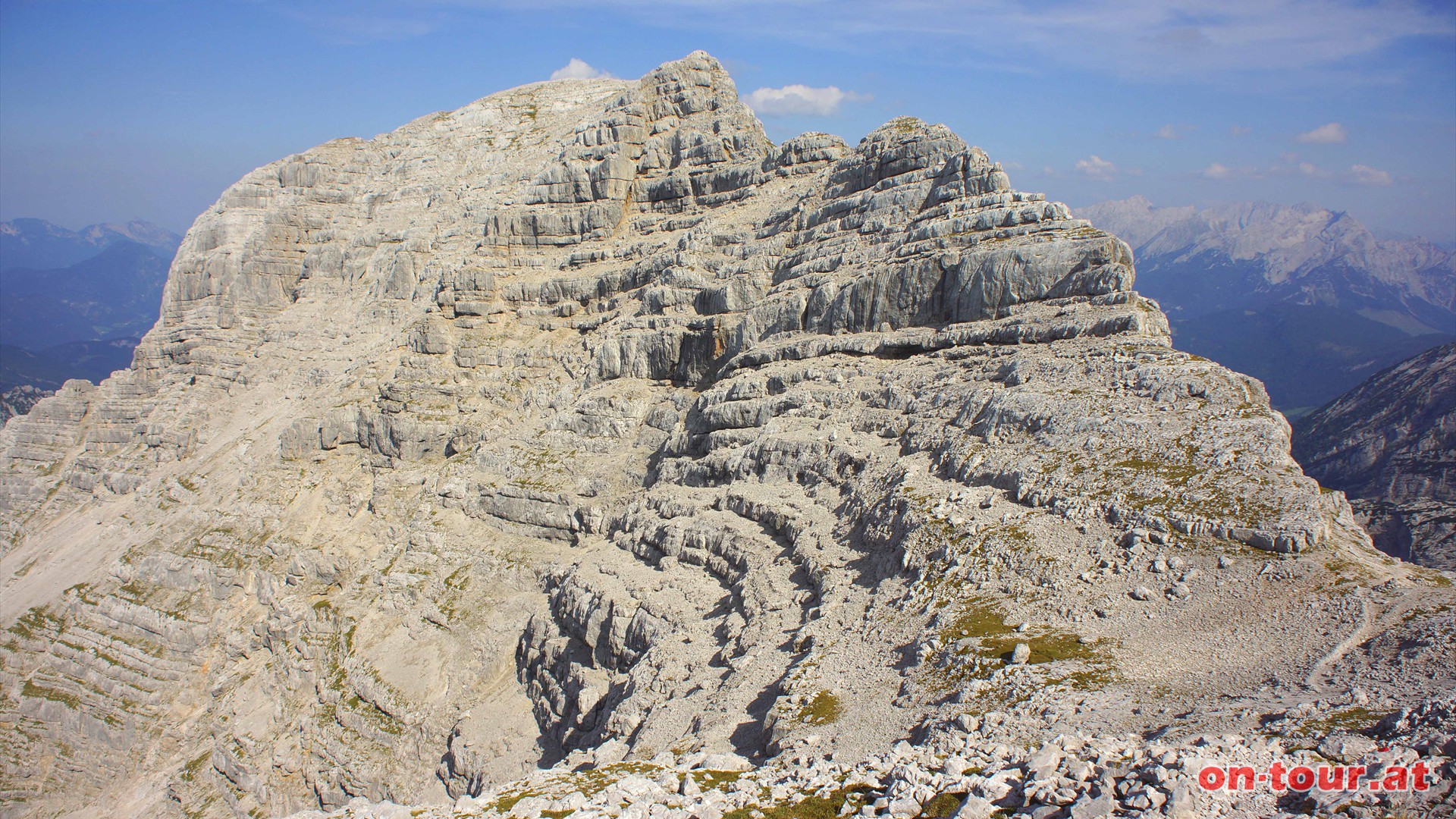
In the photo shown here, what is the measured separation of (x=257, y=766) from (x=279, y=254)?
69610mm

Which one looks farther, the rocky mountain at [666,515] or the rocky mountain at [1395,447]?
the rocky mountain at [1395,447]

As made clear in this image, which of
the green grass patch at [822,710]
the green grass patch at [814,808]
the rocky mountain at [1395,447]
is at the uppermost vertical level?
the green grass patch at [814,808]

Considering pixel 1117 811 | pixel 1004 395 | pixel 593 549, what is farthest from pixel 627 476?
pixel 1117 811

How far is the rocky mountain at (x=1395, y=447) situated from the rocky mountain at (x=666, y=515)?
249ft

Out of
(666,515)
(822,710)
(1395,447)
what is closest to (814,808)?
(822,710)

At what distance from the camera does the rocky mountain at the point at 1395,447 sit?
97.3 m

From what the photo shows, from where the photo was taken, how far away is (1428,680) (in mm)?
20109

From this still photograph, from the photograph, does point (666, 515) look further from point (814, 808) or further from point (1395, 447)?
point (1395, 447)

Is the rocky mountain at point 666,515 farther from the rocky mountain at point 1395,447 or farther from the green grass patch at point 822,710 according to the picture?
the rocky mountain at point 1395,447

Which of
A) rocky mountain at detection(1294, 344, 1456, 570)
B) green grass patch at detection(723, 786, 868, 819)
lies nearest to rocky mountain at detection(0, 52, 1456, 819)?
green grass patch at detection(723, 786, 868, 819)

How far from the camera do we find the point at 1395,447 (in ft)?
475

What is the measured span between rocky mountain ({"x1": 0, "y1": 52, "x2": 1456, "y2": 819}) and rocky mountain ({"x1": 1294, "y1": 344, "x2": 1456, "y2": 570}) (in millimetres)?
75805

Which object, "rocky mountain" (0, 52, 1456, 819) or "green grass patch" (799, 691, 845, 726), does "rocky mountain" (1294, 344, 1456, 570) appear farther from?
"green grass patch" (799, 691, 845, 726)

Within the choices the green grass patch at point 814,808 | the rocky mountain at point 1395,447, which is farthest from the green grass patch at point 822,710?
the rocky mountain at point 1395,447
